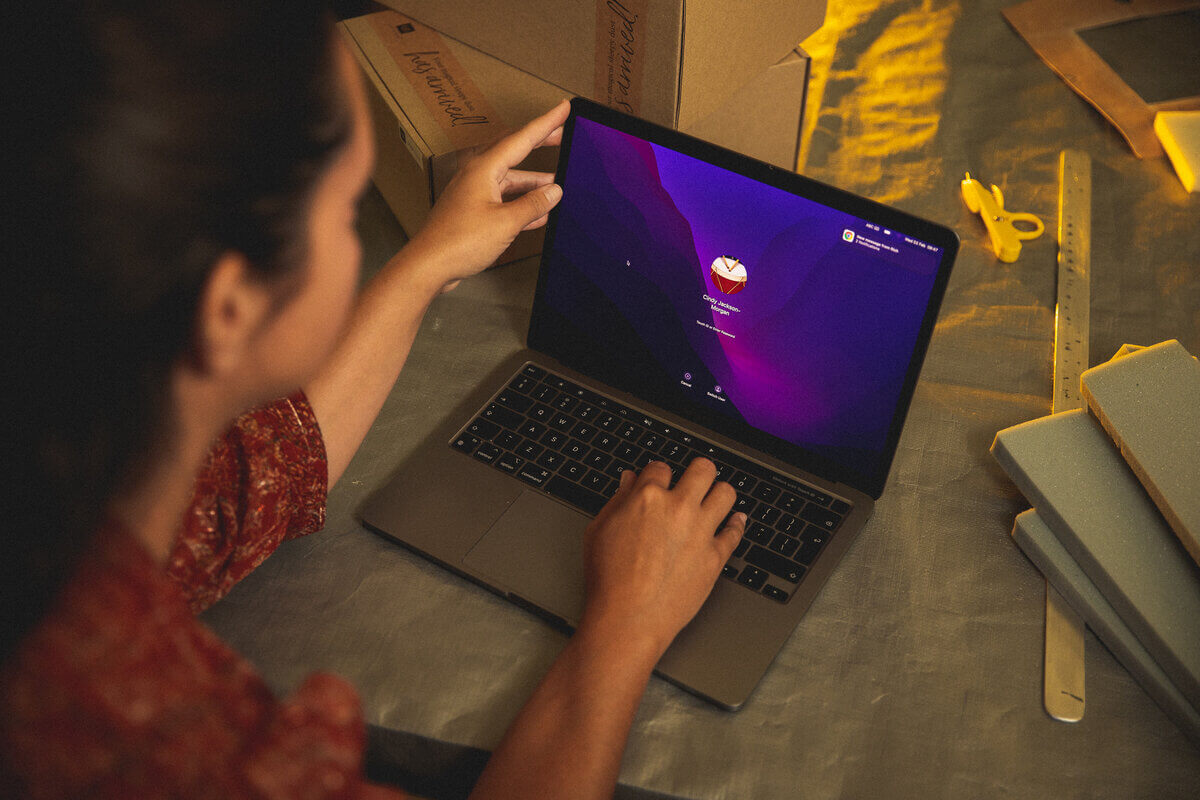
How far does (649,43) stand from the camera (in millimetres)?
820

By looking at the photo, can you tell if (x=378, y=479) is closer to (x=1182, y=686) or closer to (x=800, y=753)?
(x=800, y=753)

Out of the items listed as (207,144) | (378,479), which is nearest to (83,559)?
(207,144)

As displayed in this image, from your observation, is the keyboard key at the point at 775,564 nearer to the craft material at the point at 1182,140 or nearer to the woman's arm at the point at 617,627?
the woman's arm at the point at 617,627

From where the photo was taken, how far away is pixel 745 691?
0.66 meters

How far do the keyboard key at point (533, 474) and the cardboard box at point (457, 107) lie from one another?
299mm

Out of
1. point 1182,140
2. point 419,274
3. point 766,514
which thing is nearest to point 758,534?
point 766,514

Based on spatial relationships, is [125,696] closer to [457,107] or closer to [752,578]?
[752,578]

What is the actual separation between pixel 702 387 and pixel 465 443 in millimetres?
212

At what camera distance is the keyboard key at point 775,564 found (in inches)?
28.2

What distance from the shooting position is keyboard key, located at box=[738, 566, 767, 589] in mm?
712

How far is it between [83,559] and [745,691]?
1.41ft

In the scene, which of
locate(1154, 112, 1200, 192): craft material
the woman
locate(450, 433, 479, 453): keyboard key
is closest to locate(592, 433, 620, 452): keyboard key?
locate(450, 433, 479, 453): keyboard key

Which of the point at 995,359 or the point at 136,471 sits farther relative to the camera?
the point at 995,359

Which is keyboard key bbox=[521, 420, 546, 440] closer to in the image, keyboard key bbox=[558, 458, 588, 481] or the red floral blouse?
keyboard key bbox=[558, 458, 588, 481]
